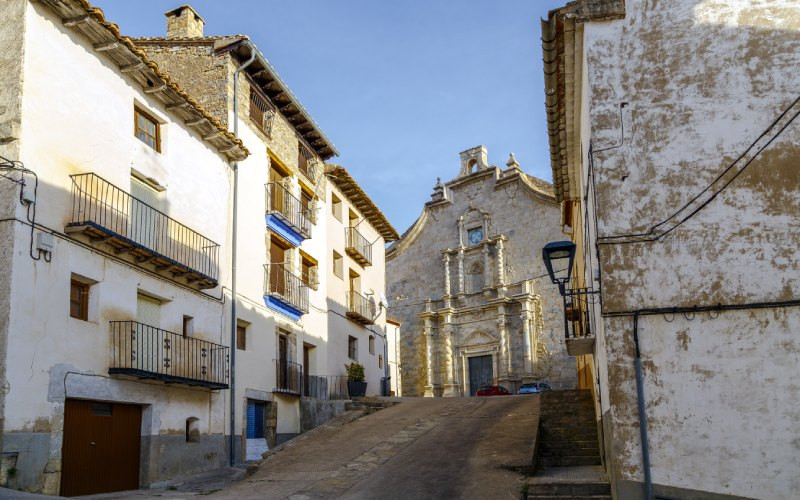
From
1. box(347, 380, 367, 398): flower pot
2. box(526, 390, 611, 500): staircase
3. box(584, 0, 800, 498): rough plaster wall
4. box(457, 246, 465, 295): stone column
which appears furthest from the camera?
box(457, 246, 465, 295): stone column


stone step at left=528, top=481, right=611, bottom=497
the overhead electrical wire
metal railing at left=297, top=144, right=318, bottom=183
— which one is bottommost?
stone step at left=528, top=481, right=611, bottom=497

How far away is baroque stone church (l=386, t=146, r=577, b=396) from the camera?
3325 cm

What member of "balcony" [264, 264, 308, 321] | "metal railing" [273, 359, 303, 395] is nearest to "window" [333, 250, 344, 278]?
"balcony" [264, 264, 308, 321]

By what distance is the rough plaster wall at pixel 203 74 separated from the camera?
18266mm

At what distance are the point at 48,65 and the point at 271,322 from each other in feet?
29.8

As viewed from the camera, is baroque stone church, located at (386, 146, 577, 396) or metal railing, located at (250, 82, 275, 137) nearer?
metal railing, located at (250, 82, 275, 137)

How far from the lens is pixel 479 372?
35.5 meters

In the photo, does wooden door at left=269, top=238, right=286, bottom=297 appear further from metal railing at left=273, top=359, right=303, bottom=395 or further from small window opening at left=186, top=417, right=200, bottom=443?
small window opening at left=186, top=417, right=200, bottom=443

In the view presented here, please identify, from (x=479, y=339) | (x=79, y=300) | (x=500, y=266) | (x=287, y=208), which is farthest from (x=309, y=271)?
(x=479, y=339)

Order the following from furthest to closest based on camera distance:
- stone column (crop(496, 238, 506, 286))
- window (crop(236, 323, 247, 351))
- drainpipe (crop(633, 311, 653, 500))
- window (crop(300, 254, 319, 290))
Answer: stone column (crop(496, 238, 506, 286)) < window (crop(300, 254, 319, 290)) < window (crop(236, 323, 247, 351)) < drainpipe (crop(633, 311, 653, 500))

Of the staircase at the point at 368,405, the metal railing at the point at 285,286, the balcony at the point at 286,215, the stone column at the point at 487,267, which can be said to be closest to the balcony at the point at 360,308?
the metal railing at the point at 285,286

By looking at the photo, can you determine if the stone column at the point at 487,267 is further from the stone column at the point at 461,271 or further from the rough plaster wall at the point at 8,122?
the rough plaster wall at the point at 8,122

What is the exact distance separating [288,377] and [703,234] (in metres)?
13.4

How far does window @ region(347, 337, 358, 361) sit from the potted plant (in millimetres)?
1225
